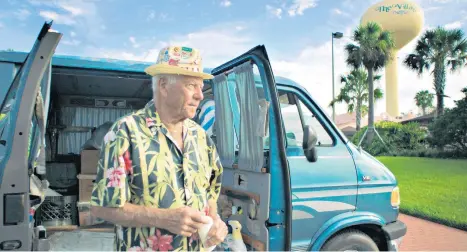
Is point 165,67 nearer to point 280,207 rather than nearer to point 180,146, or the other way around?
point 180,146

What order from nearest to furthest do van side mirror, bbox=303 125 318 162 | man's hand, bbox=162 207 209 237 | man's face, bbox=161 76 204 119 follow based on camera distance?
1. man's hand, bbox=162 207 209 237
2. man's face, bbox=161 76 204 119
3. van side mirror, bbox=303 125 318 162

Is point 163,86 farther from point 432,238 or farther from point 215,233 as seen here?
point 432,238

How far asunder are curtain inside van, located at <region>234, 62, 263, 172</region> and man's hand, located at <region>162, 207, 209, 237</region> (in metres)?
1.59

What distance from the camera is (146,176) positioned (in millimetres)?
1858

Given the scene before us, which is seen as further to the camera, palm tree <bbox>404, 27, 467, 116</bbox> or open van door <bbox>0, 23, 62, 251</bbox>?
palm tree <bbox>404, 27, 467, 116</bbox>

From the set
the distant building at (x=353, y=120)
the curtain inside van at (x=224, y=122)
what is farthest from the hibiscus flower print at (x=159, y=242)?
the distant building at (x=353, y=120)

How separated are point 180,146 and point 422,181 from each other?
46.5ft

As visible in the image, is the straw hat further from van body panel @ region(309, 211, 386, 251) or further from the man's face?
van body panel @ region(309, 211, 386, 251)

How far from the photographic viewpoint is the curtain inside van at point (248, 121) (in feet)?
11.2

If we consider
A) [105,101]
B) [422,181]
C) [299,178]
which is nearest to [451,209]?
[422,181]

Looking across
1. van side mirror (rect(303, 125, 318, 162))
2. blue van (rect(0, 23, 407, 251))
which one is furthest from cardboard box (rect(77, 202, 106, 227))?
van side mirror (rect(303, 125, 318, 162))

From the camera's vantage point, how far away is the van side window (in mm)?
4074

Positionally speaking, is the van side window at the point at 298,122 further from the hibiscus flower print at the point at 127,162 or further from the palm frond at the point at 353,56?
the palm frond at the point at 353,56

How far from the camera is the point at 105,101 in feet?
20.9
